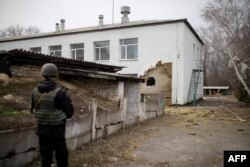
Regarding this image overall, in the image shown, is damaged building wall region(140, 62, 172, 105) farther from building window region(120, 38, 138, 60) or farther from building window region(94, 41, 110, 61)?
building window region(94, 41, 110, 61)

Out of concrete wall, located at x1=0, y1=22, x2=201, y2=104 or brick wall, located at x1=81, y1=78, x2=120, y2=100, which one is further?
concrete wall, located at x1=0, y1=22, x2=201, y2=104

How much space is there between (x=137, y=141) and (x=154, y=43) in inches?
563

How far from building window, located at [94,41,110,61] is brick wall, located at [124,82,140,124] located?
12344 millimetres

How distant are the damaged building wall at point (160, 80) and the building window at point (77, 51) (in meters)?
7.10

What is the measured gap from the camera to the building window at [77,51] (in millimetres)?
26656

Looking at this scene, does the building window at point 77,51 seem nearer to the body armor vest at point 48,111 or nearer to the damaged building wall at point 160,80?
the damaged building wall at point 160,80

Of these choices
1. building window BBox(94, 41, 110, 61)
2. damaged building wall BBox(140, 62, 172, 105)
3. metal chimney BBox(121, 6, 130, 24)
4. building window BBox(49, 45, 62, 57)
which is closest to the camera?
damaged building wall BBox(140, 62, 172, 105)

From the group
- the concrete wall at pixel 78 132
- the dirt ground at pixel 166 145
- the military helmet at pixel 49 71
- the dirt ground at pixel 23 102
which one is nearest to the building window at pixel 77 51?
the concrete wall at pixel 78 132

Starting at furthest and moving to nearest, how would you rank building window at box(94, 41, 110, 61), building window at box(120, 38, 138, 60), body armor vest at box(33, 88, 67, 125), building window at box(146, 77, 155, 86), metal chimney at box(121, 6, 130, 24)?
1. metal chimney at box(121, 6, 130, 24)
2. building window at box(94, 41, 110, 61)
3. building window at box(120, 38, 138, 60)
4. building window at box(146, 77, 155, 86)
5. body armor vest at box(33, 88, 67, 125)

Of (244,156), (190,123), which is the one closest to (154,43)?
(190,123)

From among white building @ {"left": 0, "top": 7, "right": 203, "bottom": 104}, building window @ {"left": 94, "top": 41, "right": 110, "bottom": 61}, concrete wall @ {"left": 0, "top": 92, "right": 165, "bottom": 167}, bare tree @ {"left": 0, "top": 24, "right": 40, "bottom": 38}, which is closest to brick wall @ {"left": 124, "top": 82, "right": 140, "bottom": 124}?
concrete wall @ {"left": 0, "top": 92, "right": 165, "bottom": 167}

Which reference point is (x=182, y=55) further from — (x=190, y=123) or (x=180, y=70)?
(x=190, y=123)

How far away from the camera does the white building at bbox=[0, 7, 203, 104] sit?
2161 centimetres

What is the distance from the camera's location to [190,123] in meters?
13.3
